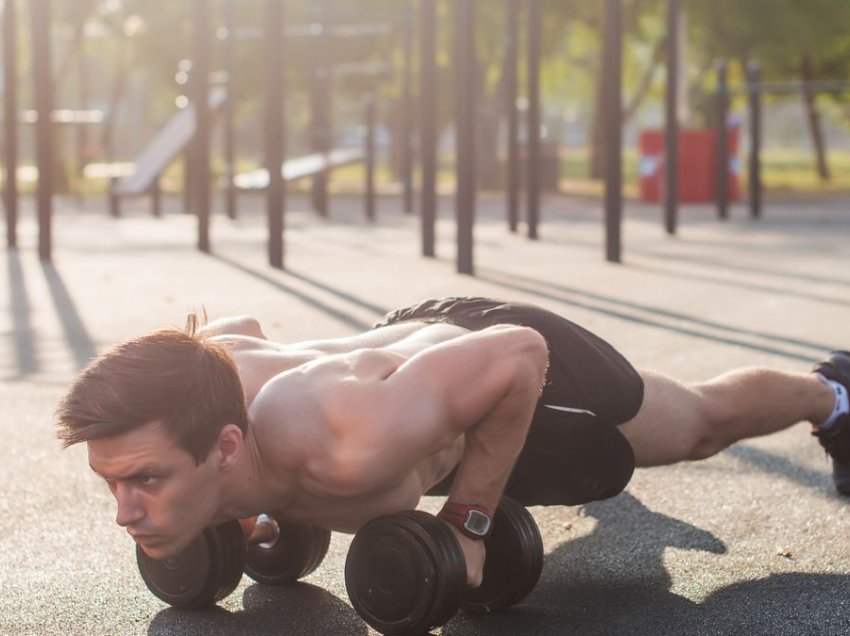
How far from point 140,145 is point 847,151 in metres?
40.4

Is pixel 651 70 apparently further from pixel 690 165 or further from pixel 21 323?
pixel 21 323

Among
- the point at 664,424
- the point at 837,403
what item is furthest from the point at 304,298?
the point at 664,424

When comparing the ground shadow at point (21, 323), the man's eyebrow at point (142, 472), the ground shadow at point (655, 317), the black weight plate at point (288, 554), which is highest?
the man's eyebrow at point (142, 472)

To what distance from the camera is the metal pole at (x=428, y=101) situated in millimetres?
10508

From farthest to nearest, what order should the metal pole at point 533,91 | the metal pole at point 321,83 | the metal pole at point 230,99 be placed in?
1. the metal pole at point 321,83
2. the metal pole at point 230,99
3. the metal pole at point 533,91

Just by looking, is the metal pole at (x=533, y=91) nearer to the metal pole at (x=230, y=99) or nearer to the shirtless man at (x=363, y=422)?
the metal pole at (x=230, y=99)

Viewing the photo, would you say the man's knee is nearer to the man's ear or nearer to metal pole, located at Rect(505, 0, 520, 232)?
the man's ear

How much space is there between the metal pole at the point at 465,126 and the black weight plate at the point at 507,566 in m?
7.05

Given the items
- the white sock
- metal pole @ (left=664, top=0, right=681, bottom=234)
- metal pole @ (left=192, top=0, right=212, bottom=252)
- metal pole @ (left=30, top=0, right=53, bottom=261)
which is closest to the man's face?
the white sock

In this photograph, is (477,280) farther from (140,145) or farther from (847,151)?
(847,151)

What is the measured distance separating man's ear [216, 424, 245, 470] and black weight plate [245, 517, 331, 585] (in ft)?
1.50

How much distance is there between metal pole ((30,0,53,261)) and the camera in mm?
10938

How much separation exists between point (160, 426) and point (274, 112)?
833cm

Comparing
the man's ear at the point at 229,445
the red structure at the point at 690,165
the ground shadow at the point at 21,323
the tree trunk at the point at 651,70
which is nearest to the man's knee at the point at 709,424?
the man's ear at the point at 229,445
